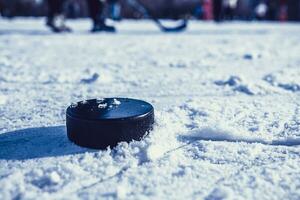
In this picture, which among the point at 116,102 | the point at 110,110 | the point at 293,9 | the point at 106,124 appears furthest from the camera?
the point at 293,9

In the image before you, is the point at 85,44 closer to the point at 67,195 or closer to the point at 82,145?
the point at 82,145

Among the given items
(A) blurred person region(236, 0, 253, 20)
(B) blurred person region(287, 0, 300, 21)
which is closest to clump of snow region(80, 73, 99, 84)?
(A) blurred person region(236, 0, 253, 20)

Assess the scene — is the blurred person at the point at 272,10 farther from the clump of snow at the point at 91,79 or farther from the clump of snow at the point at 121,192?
the clump of snow at the point at 121,192

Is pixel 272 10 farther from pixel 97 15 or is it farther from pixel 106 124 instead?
pixel 106 124

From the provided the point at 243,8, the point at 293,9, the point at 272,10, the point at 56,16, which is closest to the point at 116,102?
the point at 56,16

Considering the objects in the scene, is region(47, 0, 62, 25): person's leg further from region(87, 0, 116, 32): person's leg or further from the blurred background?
the blurred background

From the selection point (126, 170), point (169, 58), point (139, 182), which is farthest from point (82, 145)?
point (169, 58)
